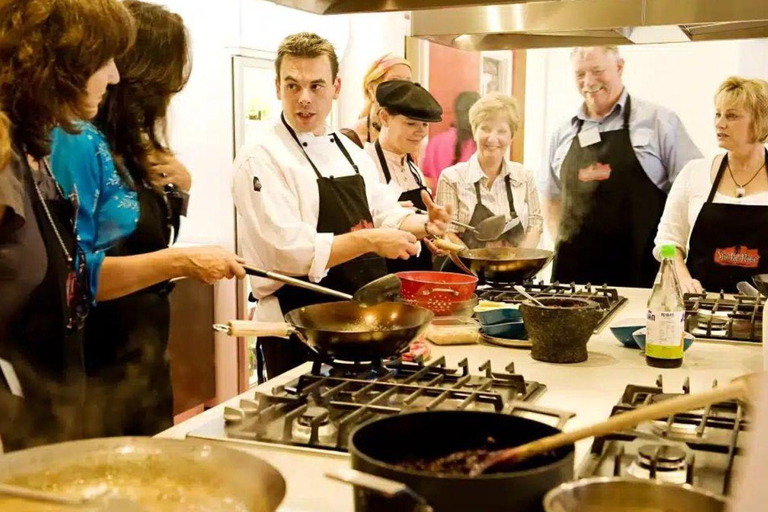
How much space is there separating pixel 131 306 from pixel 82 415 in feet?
1.15

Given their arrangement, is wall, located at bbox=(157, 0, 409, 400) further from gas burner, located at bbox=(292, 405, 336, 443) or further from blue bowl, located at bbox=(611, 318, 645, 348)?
gas burner, located at bbox=(292, 405, 336, 443)

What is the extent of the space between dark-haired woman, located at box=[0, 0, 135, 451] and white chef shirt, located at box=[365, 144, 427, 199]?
200 cm

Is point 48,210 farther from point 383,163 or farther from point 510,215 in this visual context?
point 510,215

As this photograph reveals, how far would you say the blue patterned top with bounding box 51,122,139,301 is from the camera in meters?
2.03

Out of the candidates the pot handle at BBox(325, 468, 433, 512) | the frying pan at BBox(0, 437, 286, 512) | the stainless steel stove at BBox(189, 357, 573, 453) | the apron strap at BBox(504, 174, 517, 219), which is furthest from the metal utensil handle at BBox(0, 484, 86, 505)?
the apron strap at BBox(504, 174, 517, 219)

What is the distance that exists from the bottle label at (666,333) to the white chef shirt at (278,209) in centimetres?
110

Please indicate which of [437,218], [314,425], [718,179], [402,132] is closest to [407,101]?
[402,132]

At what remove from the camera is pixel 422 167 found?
19.5 feet

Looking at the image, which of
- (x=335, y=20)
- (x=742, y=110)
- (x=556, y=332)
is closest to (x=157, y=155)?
(x=556, y=332)

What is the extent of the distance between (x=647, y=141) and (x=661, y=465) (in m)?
3.59

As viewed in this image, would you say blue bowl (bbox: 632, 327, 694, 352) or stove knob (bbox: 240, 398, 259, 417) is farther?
blue bowl (bbox: 632, 327, 694, 352)

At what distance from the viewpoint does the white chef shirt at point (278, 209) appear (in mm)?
2709

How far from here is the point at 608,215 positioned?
14.8 ft

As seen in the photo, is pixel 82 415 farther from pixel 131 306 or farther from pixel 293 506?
pixel 293 506
